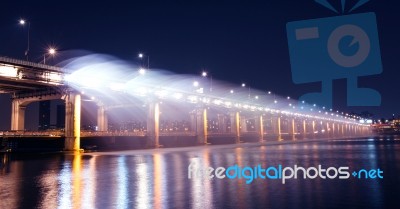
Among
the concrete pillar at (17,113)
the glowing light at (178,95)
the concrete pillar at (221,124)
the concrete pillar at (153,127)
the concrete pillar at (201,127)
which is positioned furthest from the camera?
the concrete pillar at (221,124)

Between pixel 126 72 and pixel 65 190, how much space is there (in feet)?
183

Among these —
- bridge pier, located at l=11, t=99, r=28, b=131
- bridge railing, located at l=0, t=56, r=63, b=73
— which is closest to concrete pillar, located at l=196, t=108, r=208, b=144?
bridge pier, located at l=11, t=99, r=28, b=131

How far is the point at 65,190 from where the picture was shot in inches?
547

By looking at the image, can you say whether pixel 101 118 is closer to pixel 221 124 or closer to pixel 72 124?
pixel 72 124

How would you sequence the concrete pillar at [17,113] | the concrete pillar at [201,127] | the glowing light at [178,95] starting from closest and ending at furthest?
1. the concrete pillar at [17,113]
2. the glowing light at [178,95]
3. the concrete pillar at [201,127]

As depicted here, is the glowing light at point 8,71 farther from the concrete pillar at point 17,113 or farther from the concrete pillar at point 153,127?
the concrete pillar at point 153,127

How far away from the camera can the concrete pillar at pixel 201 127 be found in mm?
89812

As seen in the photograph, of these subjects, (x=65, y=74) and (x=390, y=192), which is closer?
(x=390, y=192)

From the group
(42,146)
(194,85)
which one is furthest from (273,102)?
(42,146)

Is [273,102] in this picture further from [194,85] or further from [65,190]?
[65,190]

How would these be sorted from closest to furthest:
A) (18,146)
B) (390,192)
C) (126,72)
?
(390,192)
(18,146)
(126,72)

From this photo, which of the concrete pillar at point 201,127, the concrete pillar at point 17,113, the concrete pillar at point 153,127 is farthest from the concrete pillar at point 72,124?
the concrete pillar at point 201,127

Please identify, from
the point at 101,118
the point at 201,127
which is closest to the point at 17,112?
the point at 101,118

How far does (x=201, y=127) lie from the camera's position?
90875 millimetres
